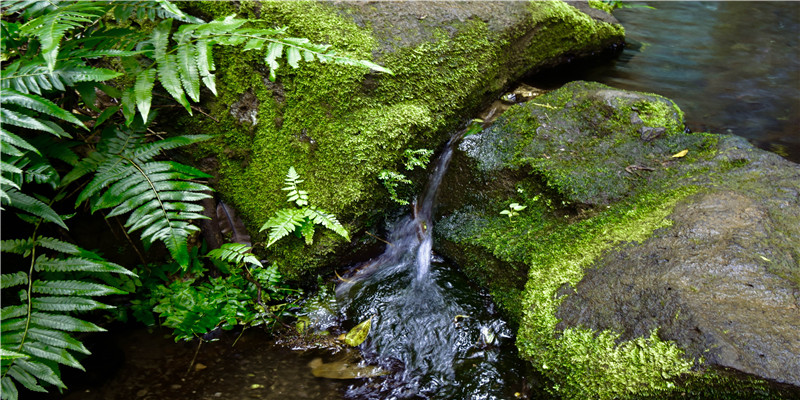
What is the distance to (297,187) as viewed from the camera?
3.73m

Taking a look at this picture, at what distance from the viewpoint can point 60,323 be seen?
250 cm

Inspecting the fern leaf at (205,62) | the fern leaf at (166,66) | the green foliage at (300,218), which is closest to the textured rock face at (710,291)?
the green foliage at (300,218)

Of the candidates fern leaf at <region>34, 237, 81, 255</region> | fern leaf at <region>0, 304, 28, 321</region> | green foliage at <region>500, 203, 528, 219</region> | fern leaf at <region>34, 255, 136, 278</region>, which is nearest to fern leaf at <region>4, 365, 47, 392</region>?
fern leaf at <region>0, 304, 28, 321</region>

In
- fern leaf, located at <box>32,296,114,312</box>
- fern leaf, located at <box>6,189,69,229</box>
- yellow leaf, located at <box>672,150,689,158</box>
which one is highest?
fern leaf, located at <box>6,189,69,229</box>

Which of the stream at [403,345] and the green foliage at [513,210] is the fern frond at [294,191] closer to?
the stream at [403,345]

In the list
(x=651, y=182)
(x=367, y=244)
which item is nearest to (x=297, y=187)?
(x=367, y=244)

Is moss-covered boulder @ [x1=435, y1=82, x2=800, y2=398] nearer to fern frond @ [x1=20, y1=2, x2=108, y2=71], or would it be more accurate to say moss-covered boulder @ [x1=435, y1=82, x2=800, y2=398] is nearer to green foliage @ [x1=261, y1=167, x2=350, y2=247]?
green foliage @ [x1=261, y1=167, x2=350, y2=247]

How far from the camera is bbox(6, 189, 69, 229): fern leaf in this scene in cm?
262

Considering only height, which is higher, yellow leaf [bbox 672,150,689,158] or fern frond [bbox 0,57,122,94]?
fern frond [bbox 0,57,122,94]

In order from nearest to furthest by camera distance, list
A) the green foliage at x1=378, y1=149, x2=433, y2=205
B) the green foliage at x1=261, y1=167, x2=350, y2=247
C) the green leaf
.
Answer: the green leaf < the green foliage at x1=261, y1=167, x2=350, y2=247 < the green foliage at x1=378, y1=149, x2=433, y2=205

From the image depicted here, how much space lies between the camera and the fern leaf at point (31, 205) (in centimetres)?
262

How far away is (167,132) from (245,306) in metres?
1.42

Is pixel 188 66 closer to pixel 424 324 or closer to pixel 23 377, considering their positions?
pixel 23 377

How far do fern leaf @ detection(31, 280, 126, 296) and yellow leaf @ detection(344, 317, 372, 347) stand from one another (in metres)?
1.50
